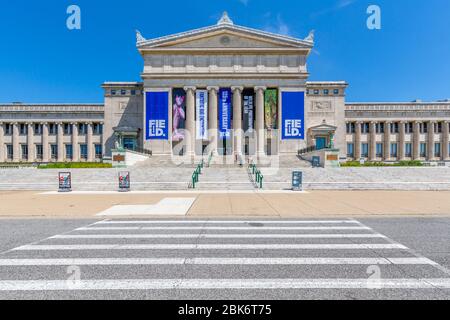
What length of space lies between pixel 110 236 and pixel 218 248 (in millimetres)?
3418

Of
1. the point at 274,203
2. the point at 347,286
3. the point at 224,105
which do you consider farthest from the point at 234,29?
the point at 347,286

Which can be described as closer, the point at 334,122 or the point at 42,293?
the point at 42,293

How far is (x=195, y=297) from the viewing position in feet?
12.4

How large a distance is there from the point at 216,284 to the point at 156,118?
3866 centimetres

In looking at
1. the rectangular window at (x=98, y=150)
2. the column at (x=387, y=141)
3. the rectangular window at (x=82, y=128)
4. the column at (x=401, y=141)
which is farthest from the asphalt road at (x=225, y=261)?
the column at (x=401, y=141)

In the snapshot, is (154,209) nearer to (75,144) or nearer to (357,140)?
(75,144)

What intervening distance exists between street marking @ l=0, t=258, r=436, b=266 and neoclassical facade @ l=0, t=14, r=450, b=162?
112 feet

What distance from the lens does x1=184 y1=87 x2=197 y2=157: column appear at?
41.1 m

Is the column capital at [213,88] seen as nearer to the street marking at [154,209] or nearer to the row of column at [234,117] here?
the row of column at [234,117]

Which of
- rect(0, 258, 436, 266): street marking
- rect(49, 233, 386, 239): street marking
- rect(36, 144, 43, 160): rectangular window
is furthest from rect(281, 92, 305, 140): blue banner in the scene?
rect(36, 144, 43, 160): rectangular window

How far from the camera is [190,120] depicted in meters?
41.3

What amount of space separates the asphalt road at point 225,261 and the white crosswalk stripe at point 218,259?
0.02 meters

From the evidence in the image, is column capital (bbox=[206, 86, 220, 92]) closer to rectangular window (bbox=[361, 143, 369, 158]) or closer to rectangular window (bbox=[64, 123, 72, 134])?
rectangular window (bbox=[64, 123, 72, 134])
